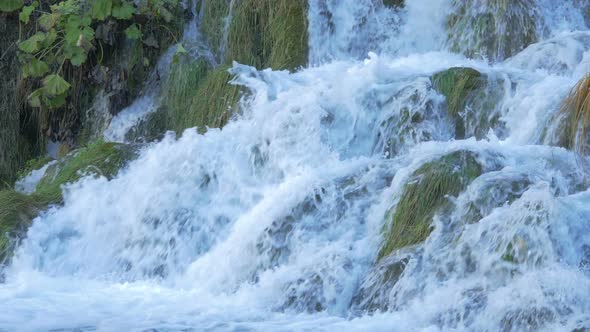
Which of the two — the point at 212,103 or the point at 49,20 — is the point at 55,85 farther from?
the point at 212,103

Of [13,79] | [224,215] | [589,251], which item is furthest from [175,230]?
[13,79]

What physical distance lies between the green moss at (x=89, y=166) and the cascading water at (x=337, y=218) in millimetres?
104

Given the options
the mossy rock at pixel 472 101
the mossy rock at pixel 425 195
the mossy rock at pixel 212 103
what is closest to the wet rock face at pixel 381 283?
the mossy rock at pixel 425 195

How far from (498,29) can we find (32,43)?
11.6 ft

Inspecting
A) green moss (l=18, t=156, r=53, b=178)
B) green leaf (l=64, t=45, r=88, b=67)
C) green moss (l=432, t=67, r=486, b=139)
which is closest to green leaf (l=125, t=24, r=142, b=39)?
green leaf (l=64, t=45, r=88, b=67)

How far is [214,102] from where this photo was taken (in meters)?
7.09

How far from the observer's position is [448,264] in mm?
4555

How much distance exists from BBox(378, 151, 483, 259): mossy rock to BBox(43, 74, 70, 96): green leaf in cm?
374

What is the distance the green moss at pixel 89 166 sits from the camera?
6.43 m

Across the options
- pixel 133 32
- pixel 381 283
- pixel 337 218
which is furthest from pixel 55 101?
pixel 381 283

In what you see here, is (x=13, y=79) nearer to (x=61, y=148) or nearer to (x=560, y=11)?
(x=61, y=148)

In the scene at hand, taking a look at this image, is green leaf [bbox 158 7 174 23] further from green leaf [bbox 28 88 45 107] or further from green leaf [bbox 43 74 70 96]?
green leaf [bbox 28 88 45 107]

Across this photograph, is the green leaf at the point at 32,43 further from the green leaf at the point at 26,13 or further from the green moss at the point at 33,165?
the green moss at the point at 33,165

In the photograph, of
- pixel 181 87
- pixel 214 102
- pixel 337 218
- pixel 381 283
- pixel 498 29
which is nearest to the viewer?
pixel 381 283
